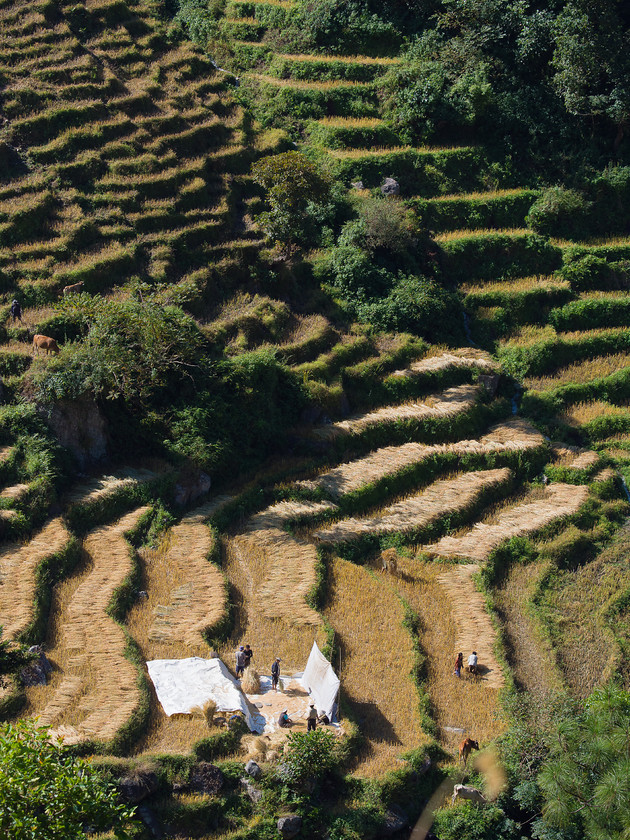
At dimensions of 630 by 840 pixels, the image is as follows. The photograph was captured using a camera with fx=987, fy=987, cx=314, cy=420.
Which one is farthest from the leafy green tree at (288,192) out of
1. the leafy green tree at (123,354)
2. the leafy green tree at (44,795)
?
the leafy green tree at (44,795)

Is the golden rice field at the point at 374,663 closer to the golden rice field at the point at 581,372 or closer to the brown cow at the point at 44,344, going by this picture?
the brown cow at the point at 44,344

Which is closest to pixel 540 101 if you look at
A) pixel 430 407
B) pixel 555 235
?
pixel 555 235

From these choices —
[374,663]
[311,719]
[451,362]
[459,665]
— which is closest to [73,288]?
[451,362]

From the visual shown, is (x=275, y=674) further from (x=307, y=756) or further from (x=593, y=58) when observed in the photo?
(x=593, y=58)

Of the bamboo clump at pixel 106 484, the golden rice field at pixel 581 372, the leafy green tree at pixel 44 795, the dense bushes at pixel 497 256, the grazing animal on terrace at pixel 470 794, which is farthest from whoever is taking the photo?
the dense bushes at pixel 497 256

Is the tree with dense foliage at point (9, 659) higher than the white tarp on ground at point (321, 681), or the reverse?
the tree with dense foliage at point (9, 659)

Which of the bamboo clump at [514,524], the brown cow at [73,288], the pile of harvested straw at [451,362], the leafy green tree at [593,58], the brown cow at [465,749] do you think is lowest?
the brown cow at [465,749]

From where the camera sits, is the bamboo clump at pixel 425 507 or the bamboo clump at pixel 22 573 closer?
the bamboo clump at pixel 22 573
